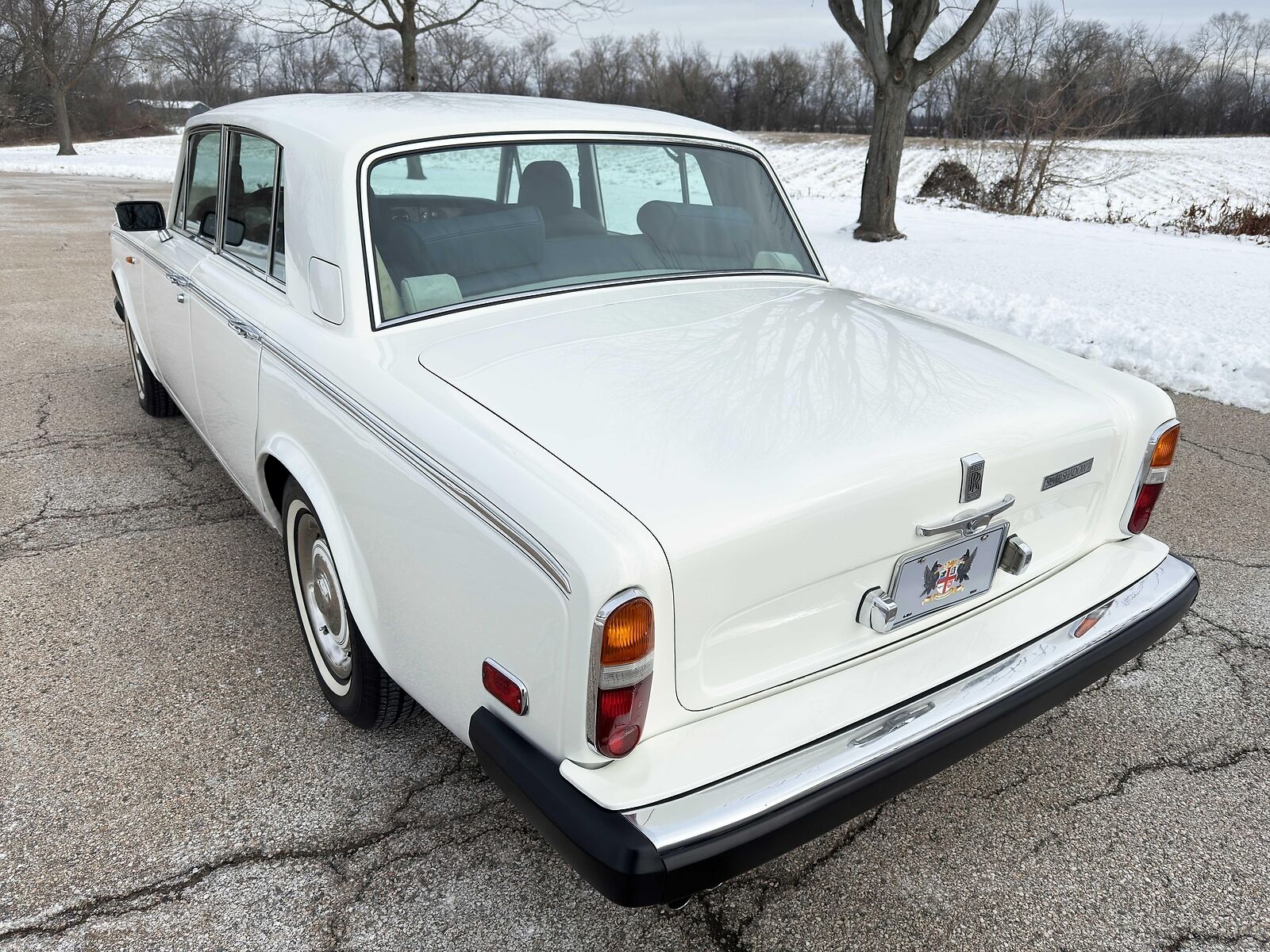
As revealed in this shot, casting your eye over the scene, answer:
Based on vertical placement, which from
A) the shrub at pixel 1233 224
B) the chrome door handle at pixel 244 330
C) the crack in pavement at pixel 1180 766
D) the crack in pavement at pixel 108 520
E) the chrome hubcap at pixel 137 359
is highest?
the shrub at pixel 1233 224

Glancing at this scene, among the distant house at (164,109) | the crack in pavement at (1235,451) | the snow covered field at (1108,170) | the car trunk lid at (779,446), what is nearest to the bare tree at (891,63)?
the snow covered field at (1108,170)

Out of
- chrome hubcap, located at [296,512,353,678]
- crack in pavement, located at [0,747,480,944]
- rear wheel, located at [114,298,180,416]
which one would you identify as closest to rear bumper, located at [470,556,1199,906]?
crack in pavement, located at [0,747,480,944]

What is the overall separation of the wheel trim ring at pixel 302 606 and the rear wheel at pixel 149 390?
98.5 inches

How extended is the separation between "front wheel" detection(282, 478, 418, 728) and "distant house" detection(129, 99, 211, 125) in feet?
157

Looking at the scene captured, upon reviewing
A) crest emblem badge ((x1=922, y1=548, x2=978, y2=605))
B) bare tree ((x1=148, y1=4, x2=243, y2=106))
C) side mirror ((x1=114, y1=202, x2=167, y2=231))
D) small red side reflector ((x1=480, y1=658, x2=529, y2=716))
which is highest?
bare tree ((x1=148, y1=4, x2=243, y2=106))

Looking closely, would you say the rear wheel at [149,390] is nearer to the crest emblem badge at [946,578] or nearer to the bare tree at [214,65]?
the crest emblem badge at [946,578]

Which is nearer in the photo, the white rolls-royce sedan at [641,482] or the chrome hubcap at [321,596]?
the white rolls-royce sedan at [641,482]

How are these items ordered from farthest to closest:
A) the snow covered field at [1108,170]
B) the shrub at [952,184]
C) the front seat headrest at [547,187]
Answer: the snow covered field at [1108,170] → the shrub at [952,184] → the front seat headrest at [547,187]

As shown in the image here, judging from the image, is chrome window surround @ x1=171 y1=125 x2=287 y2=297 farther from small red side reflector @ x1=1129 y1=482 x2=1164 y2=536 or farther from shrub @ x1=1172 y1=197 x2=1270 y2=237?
shrub @ x1=1172 y1=197 x2=1270 y2=237

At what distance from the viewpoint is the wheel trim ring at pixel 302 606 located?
256 cm

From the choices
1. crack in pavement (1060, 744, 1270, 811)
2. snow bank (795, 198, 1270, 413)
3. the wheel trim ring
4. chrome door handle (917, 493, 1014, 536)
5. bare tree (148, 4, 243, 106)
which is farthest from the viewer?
bare tree (148, 4, 243, 106)

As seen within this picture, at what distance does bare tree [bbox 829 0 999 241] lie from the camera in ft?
33.1

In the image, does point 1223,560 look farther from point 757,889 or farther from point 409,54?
point 409,54

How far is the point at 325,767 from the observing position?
242 centimetres
